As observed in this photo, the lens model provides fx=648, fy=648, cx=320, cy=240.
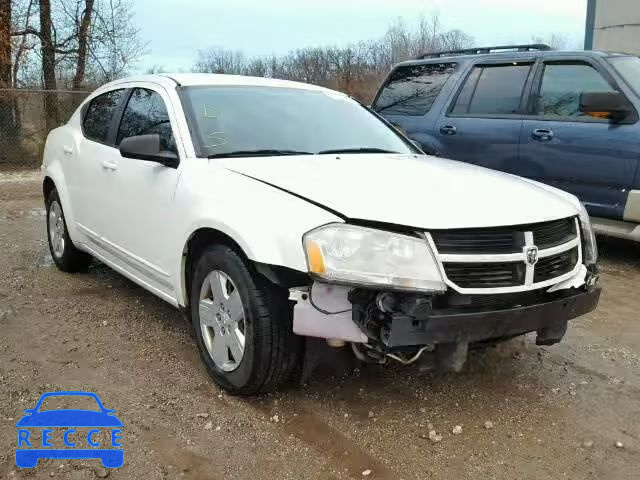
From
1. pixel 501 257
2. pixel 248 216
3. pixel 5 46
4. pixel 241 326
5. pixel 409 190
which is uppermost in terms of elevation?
pixel 5 46

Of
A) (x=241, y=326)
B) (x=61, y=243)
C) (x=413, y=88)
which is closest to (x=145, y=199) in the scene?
(x=241, y=326)

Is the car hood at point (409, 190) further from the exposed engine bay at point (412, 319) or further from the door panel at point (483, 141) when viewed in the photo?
the door panel at point (483, 141)

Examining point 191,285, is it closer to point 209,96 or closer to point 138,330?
point 138,330

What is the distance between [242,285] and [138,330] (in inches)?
58.9

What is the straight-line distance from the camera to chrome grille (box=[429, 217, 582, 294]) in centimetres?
270

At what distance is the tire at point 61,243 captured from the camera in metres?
5.33

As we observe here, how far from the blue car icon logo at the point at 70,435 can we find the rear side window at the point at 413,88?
5033mm

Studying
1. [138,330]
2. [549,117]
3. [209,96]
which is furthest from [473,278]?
[549,117]

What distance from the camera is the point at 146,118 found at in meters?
4.19

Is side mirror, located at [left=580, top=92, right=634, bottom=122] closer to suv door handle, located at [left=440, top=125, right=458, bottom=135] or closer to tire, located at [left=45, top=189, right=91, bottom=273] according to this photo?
suv door handle, located at [left=440, top=125, right=458, bottom=135]

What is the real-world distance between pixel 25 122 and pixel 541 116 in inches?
450

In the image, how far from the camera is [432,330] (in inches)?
103

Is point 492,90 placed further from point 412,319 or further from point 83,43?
point 83,43

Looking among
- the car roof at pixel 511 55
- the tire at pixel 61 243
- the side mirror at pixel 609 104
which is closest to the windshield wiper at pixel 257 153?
the tire at pixel 61 243
